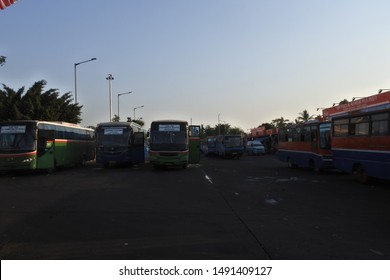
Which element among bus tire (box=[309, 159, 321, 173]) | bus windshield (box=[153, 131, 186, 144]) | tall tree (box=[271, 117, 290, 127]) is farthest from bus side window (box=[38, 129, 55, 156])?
tall tree (box=[271, 117, 290, 127])

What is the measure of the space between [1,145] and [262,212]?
1712cm

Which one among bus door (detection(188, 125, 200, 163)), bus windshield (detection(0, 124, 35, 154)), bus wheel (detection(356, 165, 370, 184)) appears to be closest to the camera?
bus wheel (detection(356, 165, 370, 184))

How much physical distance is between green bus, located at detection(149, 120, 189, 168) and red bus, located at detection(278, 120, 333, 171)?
6736mm

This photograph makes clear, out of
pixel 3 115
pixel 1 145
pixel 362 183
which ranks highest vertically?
pixel 3 115

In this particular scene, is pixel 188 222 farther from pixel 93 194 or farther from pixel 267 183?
pixel 267 183

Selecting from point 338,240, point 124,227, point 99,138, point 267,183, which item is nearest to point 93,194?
point 124,227

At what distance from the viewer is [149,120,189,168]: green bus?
82.5ft

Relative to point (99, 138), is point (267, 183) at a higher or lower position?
lower

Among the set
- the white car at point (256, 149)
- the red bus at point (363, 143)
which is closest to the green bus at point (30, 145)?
the red bus at point (363, 143)

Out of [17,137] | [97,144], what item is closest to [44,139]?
[17,137]

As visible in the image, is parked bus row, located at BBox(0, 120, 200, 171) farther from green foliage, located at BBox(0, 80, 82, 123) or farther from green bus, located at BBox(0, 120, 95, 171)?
green foliage, located at BBox(0, 80, 82, 123)

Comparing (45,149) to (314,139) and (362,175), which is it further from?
(362,175)

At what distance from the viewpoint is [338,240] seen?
7309 mm

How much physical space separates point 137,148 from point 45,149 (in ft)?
24.7
